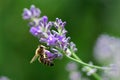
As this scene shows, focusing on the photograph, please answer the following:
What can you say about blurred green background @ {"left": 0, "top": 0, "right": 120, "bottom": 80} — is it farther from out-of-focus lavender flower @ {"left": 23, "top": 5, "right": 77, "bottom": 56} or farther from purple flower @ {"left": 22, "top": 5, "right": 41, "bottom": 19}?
out-of-focus lavender flower @ {"left": 23, "top": 5, "right": 77, "bottom": 56}

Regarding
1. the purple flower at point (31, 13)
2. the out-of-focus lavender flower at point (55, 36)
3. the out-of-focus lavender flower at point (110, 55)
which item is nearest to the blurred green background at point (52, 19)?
the out-of-focus lavender flower at point (110, 55)

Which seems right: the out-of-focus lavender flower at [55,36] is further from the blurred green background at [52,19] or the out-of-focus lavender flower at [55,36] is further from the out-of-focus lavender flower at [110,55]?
the blurred green background at [52,19]

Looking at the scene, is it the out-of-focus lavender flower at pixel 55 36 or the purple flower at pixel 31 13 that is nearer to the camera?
the out-of-focus lavender flower at pixel 55 36

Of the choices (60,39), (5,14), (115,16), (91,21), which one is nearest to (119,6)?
(115,16)

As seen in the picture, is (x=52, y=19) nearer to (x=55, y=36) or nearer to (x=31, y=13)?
(x=31, y=13)

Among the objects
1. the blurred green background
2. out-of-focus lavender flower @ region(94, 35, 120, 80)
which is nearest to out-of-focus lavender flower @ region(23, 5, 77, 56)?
out-of-focus lavender flower @ region(94, 35, 120, 80)

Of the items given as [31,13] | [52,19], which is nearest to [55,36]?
[31,13]

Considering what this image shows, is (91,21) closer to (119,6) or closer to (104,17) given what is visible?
(104,17)
